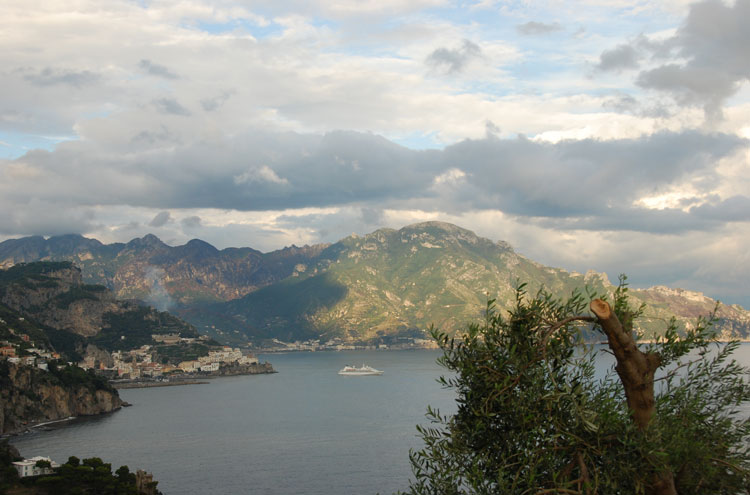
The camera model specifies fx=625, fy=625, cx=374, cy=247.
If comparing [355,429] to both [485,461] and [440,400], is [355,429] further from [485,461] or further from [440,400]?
[485,461]

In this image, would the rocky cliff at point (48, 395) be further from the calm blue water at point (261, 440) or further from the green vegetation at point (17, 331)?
the green vegetation at point (17, 331)

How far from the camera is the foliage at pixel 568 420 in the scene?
32.7 ft

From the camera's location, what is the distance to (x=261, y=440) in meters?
110

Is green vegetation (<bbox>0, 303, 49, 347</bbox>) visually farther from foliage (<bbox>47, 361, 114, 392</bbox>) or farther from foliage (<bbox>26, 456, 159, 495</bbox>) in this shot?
foliage (<bbox>26, 456, 159, 495</bbox>)

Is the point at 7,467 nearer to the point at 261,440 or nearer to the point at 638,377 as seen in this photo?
the point at 261,440

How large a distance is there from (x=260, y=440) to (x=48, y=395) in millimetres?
57411

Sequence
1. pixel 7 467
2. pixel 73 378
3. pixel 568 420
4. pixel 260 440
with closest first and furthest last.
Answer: pixel 568 420
pixel 7 467
pixel 260 440
pixel 73 378

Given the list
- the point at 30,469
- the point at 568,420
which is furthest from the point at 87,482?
the point at 568,420

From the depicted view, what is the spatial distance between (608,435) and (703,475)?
1.90 metres

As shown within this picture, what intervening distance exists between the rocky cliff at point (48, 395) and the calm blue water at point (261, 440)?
7096mm

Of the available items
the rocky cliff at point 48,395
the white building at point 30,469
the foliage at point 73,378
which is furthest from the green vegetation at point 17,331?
the white building at point 30,469

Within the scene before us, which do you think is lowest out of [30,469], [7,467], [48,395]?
[48,395]

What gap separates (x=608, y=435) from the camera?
10109 mm

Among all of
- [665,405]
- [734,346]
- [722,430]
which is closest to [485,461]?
[665,405]
